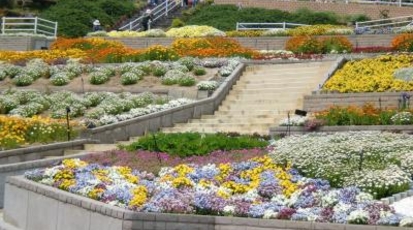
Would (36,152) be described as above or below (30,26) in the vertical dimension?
below

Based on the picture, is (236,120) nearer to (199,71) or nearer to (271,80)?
(271,80)

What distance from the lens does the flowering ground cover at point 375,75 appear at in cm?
2272

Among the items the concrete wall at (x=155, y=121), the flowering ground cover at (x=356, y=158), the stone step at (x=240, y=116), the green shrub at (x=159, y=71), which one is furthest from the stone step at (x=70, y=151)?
the green shrub at (x=159, y=71)

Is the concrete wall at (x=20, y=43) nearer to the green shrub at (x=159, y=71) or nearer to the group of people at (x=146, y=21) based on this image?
the group of people at (x=146, y=21)

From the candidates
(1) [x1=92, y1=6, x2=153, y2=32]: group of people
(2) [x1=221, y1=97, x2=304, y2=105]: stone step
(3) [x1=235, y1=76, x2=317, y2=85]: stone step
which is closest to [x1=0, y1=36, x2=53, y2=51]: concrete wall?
(1) [x1=92, y1=6, x2=153, y2=32]: group of people

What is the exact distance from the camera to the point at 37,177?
52.0 feet

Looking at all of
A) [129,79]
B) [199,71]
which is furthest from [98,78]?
[199,71]

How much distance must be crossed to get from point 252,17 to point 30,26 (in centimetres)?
959

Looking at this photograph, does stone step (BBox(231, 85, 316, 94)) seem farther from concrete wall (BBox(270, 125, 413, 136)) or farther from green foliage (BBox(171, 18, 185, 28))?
green foliage (BBox(171, 18, 185, 28))

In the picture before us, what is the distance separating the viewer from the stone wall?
4578 cm

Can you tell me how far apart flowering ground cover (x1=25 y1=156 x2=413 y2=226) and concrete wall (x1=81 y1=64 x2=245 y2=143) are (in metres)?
4.25

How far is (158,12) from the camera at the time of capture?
48.8 m

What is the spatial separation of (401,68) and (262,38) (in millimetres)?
10390

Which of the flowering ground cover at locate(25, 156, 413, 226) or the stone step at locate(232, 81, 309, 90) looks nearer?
the flowering ground cover at locate(25, 156, 413, 226)
